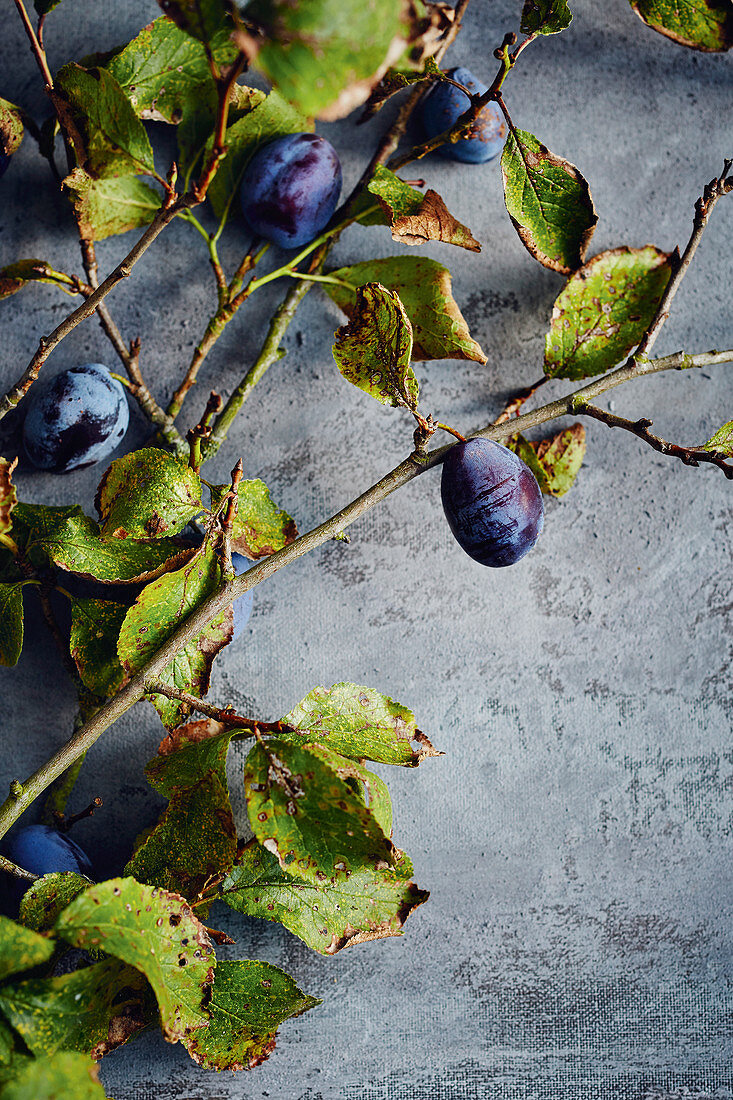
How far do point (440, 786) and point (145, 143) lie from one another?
68 centimetres

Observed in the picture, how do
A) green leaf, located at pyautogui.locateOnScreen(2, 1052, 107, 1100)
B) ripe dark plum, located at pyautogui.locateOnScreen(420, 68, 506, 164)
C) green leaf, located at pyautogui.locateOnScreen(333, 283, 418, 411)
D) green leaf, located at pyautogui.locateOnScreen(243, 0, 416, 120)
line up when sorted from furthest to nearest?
ripe dark plum, located at pyautogui.locateOnScreen(420, 68, 506, 164)
green leaf, located at pyautogui.locateOnScreen(333, 283, 418, 411)
green leaf, located at pyautogui.locateOnScreen(2, 1052, 107, 1100)
green leaf, located at pyautogui.locateOnScreen(243, 0, 416, 120)

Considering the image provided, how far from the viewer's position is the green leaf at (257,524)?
74cm

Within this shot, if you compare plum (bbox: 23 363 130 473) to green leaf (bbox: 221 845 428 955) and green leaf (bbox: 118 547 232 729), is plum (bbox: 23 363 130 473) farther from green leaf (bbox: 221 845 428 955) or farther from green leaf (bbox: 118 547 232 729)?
green leaf (bbox: 221 845 428 955)

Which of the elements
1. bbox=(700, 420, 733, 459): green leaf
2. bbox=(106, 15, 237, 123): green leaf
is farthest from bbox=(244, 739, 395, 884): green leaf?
bbox=(106, 15, 237, 123): green leaf

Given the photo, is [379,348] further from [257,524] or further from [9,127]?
[9,127]

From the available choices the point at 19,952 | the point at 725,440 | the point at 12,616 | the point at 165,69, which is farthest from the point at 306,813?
the point at 165,69

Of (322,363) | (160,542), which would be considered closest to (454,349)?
(322,363)

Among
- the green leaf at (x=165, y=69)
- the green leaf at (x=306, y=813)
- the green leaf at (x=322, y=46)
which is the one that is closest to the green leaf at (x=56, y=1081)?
the green leaf at (x=306, y=813)

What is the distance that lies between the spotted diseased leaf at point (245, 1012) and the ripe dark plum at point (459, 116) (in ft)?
2.75

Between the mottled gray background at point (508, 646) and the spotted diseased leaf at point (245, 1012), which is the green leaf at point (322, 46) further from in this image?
the spotted diseased leaf at point (245, 1012)

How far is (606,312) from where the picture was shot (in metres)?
0.77

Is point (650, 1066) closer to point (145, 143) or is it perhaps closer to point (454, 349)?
point (454, 349)

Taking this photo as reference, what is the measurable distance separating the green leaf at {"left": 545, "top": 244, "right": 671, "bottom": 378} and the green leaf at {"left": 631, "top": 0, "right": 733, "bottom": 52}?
182 mm

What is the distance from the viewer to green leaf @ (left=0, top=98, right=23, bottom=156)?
0.79m
